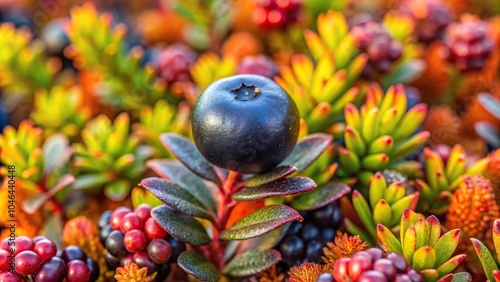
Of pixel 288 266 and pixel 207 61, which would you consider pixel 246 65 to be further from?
pixel 288 266

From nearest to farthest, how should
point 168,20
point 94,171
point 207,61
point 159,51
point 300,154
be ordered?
point 300,154, point 94,171, point 207,61, point 159,51, point 168,20

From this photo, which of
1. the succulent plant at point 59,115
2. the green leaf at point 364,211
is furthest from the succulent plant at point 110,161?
the green leaf at point 364,211

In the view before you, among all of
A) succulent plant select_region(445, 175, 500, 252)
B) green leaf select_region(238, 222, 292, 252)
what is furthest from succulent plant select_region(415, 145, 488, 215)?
green leaf select_region(238, 222, 292, 252)

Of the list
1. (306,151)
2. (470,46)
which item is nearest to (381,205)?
(306,151)

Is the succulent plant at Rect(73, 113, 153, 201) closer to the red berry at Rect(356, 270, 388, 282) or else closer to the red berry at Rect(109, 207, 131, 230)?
the red berry at Rect(109, 207, 131, 230)

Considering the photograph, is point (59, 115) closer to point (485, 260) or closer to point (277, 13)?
point (277, 13)

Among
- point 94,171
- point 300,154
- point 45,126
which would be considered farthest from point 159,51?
point 300,154

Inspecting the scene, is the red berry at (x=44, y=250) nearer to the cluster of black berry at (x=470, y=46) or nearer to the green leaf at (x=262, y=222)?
the green leaf at (x=262, y=222)
